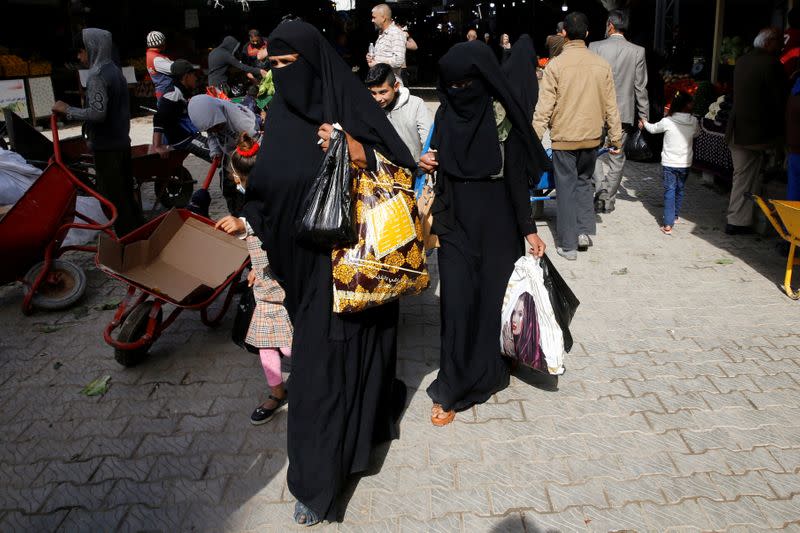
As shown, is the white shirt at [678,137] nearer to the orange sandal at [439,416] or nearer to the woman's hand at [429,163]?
the woman's hand at [429,163]

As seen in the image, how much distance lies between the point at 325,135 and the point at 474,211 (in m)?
1.11

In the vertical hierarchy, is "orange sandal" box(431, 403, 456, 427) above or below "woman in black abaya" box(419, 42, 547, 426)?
below

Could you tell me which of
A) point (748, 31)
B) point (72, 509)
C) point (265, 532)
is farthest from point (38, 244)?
point (748, 31)

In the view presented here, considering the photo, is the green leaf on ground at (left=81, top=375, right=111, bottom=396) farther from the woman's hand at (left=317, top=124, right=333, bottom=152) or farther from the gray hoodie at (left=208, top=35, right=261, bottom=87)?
the gray hoodie at (left=208, top=35, right=261, bottom=87)

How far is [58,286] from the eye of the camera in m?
5.50

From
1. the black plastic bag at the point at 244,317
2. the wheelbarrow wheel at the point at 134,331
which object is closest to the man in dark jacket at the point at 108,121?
the wheelbarrow wheel at the point at 134,331

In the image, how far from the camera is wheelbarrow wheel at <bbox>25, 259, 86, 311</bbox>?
5.35 m

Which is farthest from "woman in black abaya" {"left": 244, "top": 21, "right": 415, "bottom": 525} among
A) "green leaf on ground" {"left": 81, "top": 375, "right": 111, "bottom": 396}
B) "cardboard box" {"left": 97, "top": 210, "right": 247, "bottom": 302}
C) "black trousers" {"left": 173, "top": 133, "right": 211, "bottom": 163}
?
"black trousers" {"left": 173, "top": 133, "right": 211, "bottom": 163}

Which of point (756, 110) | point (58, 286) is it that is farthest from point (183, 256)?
point (756, 110)

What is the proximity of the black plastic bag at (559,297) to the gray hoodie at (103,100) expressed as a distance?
4146 mm

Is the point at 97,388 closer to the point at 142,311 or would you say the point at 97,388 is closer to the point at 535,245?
the point at 142,311

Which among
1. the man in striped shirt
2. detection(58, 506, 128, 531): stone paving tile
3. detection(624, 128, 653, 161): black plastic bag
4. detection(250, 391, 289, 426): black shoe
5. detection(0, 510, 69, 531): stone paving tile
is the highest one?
the man in striped shirt

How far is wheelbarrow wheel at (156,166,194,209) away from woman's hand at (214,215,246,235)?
17.3 feet

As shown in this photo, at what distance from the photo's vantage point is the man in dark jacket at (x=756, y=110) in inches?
248
